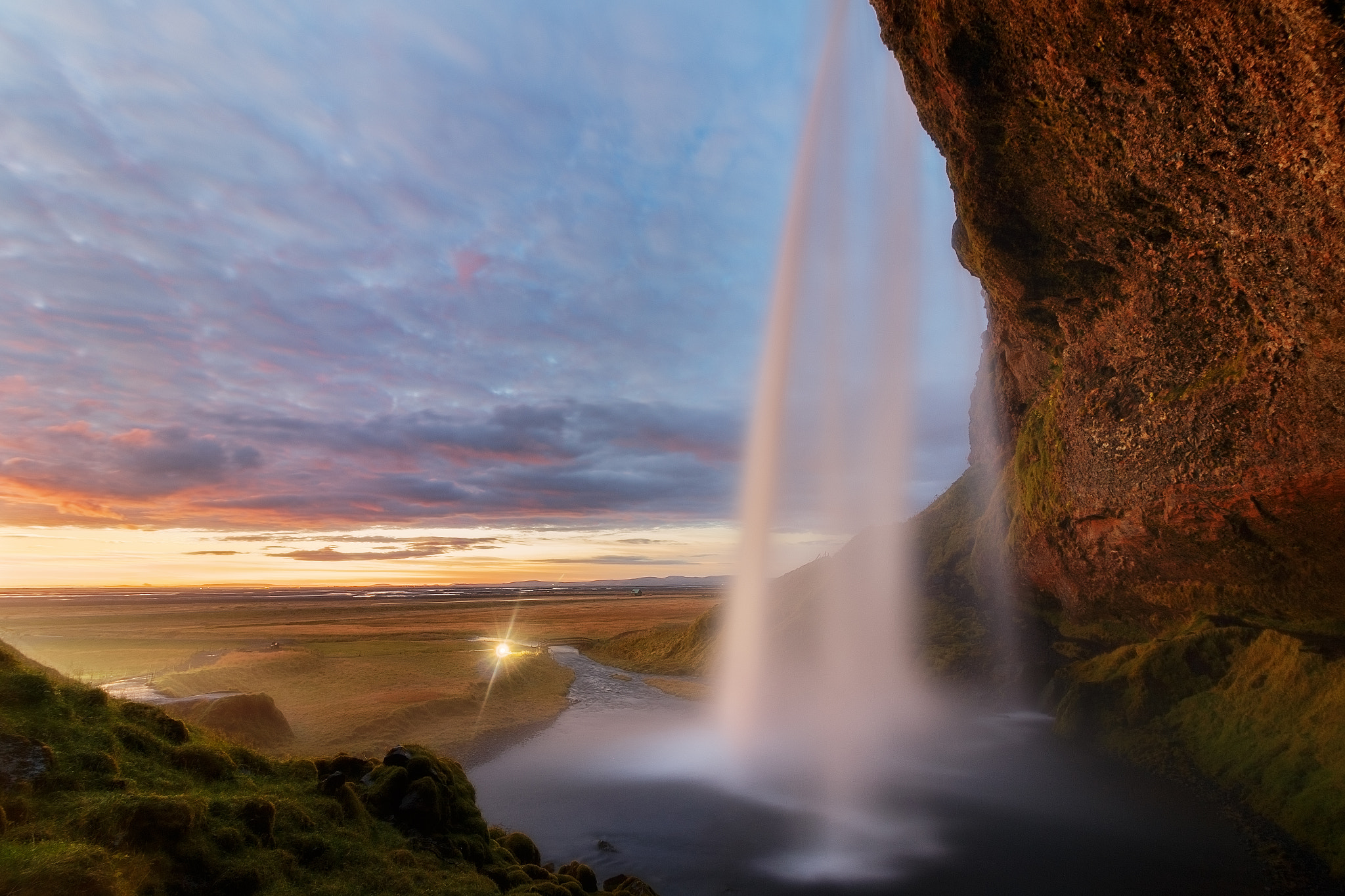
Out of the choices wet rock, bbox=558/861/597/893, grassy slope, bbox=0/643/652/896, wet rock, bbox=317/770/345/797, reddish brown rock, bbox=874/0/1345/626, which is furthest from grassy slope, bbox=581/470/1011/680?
wet rock, bbox=317/770/345/797

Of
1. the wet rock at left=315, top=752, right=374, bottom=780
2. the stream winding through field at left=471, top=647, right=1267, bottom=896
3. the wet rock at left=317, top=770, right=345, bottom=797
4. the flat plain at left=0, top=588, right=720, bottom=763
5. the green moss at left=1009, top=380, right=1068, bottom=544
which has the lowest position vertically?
the flat plain at left=0, top=588, right=720, bottom=763

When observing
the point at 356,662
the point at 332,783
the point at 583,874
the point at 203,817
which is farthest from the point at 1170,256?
the point at 356,662

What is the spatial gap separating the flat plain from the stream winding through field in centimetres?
486

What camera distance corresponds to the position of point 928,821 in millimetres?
15414

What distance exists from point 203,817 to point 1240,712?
24547mm

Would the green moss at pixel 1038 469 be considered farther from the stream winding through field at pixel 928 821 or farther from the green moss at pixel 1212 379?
the stream winding through field at pixel 928 821

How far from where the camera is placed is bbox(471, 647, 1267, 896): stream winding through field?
1243cm

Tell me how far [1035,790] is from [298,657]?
38258mm

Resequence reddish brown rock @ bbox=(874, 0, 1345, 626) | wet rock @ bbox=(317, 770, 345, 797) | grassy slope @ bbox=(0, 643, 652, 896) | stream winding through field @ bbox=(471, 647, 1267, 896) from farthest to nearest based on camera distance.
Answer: stream winding through field @ bbox=(471, 647, 1267, 896), reddish brown rock @ bbox=(874, 0, 1345, 626), wet rock @ bbox=(317, 770, 345, 797), grassy slope @ bbox=(0, 643, 652, 896)

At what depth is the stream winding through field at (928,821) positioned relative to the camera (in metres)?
12.4

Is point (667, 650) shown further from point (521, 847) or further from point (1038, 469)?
point (521, 847)

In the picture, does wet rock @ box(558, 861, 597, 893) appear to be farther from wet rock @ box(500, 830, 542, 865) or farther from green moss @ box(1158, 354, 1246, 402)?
green moss @ box(1158, 354, 1246, 402)

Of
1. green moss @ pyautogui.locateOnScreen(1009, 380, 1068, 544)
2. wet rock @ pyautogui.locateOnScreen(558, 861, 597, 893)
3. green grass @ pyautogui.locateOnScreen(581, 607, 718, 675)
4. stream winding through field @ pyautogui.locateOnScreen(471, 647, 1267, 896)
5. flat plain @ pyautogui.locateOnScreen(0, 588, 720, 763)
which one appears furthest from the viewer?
green grass @ pyautogui.locateOnScreen(581, 607, 718, 675)

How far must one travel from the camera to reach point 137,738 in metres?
8.39
